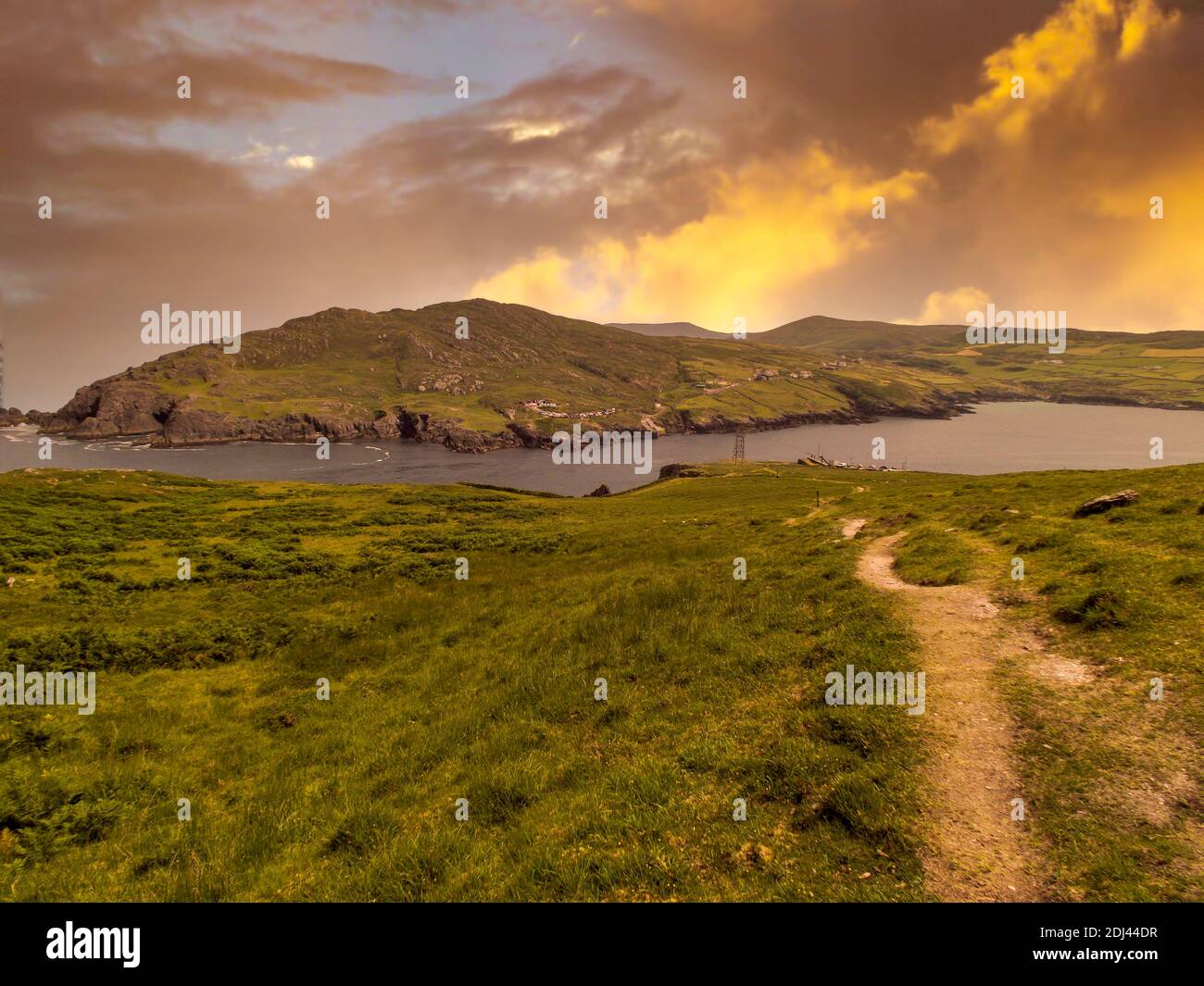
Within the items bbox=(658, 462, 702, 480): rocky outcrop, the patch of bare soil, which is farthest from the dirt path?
bbox=(658, 462, 702, 480): rocky outcrop

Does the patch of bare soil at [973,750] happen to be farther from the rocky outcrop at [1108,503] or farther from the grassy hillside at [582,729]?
the rocky outcrop at [1108,503]

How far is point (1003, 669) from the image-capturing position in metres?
12.0

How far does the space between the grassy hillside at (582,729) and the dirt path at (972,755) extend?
357 mm

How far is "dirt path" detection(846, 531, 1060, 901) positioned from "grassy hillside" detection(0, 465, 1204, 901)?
0.36 m

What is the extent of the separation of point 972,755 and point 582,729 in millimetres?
8283

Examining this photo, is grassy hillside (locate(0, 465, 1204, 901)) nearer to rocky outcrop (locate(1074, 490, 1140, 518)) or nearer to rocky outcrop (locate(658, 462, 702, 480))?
rocky outcrop (locate(1074, 490, 1140, 518))

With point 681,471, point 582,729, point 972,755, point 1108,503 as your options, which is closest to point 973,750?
point 972,755

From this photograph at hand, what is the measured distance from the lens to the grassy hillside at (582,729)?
25.6ft

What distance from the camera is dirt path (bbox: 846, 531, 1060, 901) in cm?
692

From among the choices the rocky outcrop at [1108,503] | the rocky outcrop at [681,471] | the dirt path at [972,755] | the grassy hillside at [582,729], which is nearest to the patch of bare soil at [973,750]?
the dirt path at [972,755]

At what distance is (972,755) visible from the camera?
30.6 feet

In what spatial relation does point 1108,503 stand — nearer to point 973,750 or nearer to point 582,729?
point 973,750
